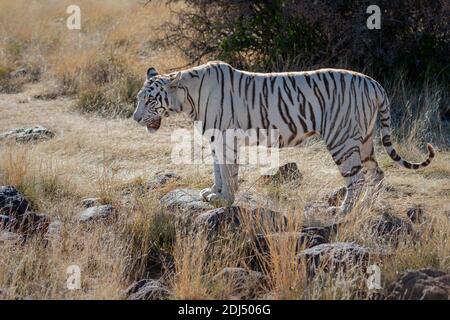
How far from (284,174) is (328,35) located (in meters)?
3.52

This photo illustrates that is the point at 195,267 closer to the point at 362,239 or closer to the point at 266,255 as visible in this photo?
the point at 266,255

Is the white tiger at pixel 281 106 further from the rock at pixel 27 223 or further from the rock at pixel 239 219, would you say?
the rock at pixel 27 223

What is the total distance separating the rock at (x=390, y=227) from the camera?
6836mm

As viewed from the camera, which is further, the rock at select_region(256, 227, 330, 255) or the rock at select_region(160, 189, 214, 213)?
the rock at select_region(160, 189, 214, 213)

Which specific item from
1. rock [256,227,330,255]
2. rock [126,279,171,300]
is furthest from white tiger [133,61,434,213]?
rock [126,279,171,300]

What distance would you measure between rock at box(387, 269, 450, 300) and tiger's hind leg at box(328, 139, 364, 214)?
1814 mm

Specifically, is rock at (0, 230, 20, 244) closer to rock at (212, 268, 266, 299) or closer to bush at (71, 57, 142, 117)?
rock at (212, 268, 266, 299)

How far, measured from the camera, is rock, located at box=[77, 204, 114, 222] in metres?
7.33

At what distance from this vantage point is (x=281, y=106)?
770 cm

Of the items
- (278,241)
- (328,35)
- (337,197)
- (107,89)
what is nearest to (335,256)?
(278,241)

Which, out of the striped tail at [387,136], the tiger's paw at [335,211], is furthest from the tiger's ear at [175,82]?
the striped tail at [387,136]

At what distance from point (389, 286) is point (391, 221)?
1.46 meters

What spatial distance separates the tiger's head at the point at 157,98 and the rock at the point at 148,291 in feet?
6.90
